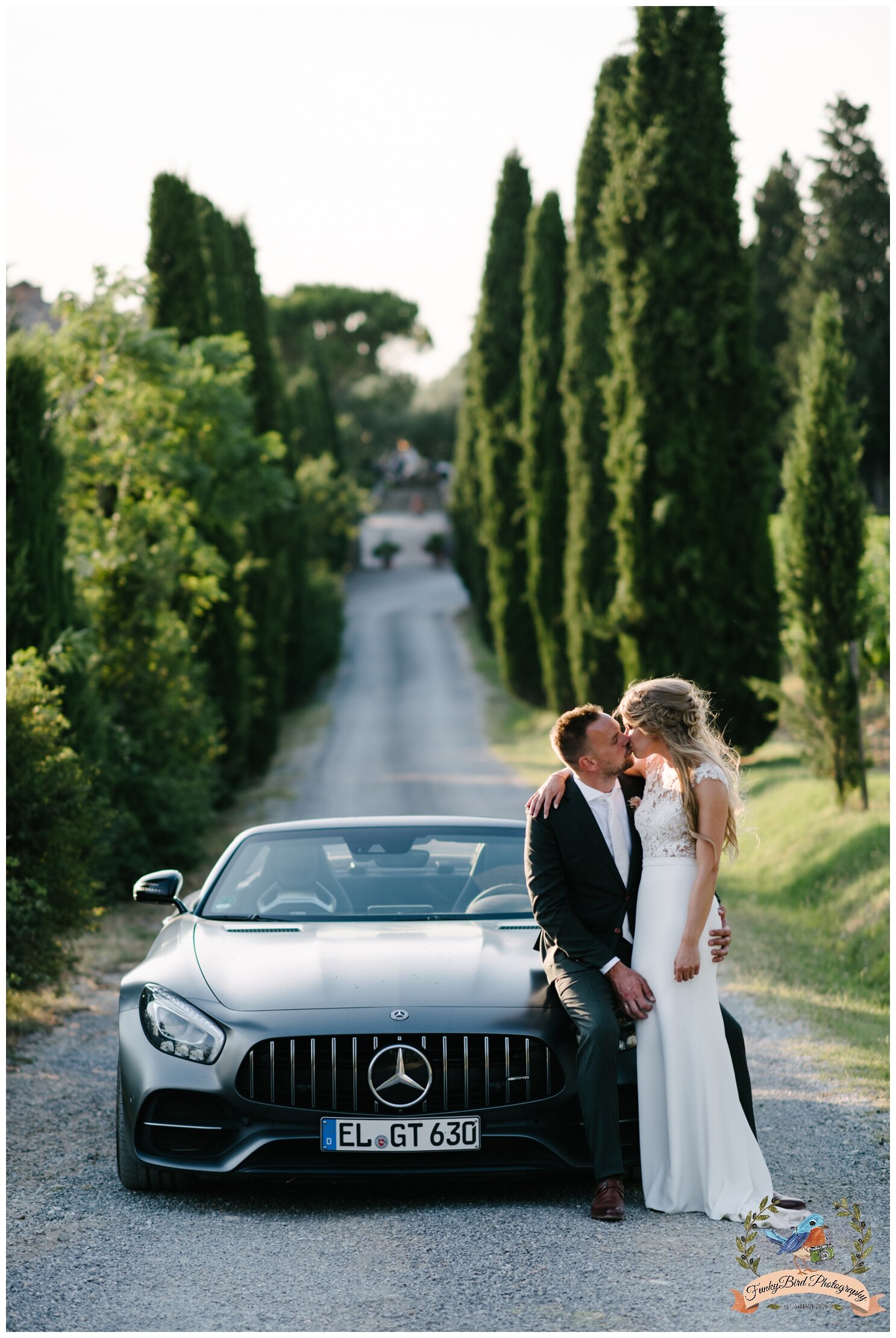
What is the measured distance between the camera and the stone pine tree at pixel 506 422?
31.5m

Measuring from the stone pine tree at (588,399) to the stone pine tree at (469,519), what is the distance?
579 inches

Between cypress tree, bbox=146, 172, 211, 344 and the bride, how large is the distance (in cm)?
1690

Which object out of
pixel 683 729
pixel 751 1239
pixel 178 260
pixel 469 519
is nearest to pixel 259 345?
pixel 178 260

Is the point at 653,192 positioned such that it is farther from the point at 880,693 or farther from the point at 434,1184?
the point at 434,1184

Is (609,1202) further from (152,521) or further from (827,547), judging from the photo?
(152,521)

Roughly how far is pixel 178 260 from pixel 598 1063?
59.3 ft

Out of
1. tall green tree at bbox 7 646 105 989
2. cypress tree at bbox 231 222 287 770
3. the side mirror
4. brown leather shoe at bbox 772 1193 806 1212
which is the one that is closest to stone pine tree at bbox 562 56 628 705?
cypress tree at bbox 231 222 287 770

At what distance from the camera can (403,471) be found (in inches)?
3366

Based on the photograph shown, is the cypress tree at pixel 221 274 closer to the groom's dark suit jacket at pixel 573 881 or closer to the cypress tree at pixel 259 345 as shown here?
the cypress tree at pixel 259 345

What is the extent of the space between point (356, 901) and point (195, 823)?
366 inches

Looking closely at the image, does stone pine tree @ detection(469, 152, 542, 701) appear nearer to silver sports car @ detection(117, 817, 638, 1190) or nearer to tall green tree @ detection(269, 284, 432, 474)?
tall green tree @ detection(269, 284, 432, 474)

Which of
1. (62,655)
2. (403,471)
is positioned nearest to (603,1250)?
(62,655)

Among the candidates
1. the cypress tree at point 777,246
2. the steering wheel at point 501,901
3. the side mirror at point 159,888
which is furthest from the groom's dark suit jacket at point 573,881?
the cypress tree at point 777,246

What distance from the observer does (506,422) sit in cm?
3216
